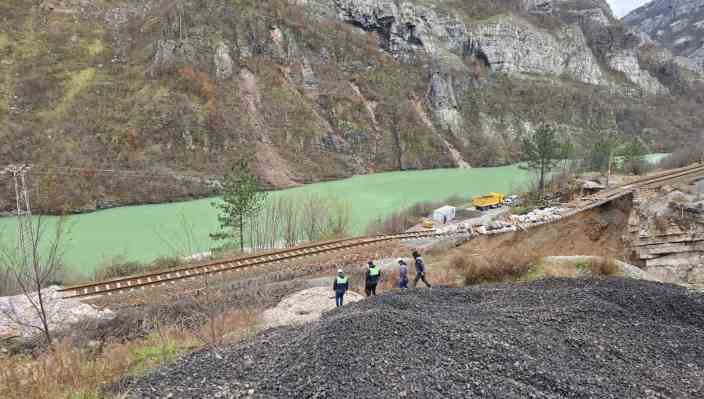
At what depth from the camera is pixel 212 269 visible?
15.6 m

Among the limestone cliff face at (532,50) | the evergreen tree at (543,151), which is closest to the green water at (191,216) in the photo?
the evergreen tree at (543,151)

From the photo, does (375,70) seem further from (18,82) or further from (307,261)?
(307,261)

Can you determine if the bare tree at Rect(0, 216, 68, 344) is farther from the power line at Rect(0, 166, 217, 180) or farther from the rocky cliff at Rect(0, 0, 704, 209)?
the rocky cliff at Rect(0, 0, 704, 209)

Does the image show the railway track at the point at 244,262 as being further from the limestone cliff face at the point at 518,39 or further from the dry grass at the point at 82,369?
the limestone cliff face at the point at 518,39

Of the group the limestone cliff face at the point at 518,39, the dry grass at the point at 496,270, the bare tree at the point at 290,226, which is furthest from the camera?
the limestone cliff face at the point at 518,39

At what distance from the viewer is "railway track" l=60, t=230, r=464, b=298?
1381cm

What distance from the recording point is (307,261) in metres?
16.8

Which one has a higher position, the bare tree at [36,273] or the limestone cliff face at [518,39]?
the limestone cliff face at [518,39]

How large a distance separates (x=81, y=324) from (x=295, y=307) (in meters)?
5.51

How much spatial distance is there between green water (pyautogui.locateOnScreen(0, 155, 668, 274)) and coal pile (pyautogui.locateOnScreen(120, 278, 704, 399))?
42.9 feet

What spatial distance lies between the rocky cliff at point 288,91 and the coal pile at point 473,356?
34199 mm

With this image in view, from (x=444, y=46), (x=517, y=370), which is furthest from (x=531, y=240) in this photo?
(x=444, y=46)

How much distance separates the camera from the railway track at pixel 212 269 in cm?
1381

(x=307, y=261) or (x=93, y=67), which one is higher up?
(x=93, y=67)
